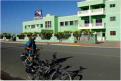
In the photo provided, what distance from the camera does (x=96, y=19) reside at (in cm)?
5634

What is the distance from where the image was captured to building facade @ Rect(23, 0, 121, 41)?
2005 inches

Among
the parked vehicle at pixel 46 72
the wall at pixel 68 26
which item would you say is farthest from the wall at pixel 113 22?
the parked vehicle at pixel 46 72

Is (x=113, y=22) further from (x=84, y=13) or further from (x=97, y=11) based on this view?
(x=84, y=13)

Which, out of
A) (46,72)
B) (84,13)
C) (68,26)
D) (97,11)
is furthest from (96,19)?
(46,72)

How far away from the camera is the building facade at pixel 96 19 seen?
2005 inches

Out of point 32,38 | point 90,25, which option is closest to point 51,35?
point 90,25

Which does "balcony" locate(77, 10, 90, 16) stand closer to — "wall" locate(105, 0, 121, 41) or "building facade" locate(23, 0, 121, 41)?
"building facade" locate(23, 0, 121, 41)

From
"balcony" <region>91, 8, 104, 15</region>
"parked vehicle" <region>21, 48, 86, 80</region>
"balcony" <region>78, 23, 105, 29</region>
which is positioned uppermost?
"balcony" <region>91, 8, 104, 15</region>

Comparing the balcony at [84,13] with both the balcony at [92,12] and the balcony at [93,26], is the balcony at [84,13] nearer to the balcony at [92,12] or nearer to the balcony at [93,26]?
the balcony at [92,12]

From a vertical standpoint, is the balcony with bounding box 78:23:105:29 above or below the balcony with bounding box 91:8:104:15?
below

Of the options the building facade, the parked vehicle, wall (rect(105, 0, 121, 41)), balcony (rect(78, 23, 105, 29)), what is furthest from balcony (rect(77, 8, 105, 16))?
the parked vehicle

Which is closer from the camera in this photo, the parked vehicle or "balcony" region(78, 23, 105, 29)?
the parked vehicle

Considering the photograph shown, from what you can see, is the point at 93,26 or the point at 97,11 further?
the point at 93,26

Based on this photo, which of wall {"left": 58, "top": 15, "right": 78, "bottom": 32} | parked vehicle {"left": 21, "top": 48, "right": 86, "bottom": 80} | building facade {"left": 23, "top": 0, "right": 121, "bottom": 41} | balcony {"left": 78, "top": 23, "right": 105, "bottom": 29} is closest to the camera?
parked vehicle {"left": 21, "top": 48, "right": 86, "bottom": 80}
